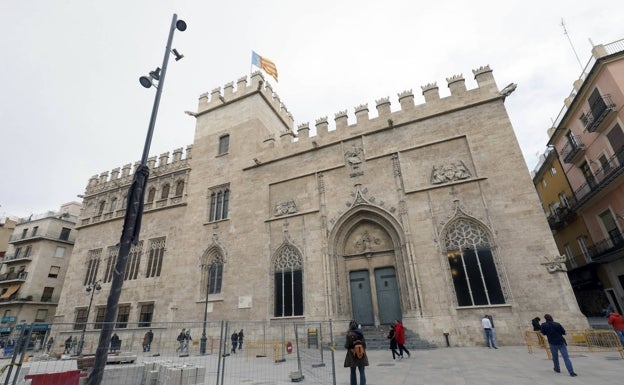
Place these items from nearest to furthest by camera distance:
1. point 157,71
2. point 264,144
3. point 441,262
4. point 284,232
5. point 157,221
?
point 157,71
point 441,262
point 284,232
point 264,144
point 157,221

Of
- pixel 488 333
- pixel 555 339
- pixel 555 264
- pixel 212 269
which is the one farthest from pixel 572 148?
pixel 212 269

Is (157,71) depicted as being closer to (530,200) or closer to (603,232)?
(530,200)

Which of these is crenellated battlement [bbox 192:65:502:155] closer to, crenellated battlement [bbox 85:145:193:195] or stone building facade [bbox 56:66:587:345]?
stone building facade [bbox 56:66:587:345]

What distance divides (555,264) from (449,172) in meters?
5.26

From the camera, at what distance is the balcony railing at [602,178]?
1461 cm

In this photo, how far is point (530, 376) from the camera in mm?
6586

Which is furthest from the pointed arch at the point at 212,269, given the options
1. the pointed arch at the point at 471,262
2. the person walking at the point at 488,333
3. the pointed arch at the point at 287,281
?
the person walking at the point at 488,333

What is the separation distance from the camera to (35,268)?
2953cm

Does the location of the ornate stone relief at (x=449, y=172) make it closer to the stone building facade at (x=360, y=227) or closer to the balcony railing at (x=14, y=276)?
the stone building facade at (x=360, y=227)

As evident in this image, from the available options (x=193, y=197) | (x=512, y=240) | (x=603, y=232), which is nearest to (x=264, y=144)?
(x=193, y=197)

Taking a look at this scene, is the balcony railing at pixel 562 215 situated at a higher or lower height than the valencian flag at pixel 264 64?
lower

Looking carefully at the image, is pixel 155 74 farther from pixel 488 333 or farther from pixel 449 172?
pixel 488 333

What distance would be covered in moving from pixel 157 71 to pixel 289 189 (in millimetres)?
11544

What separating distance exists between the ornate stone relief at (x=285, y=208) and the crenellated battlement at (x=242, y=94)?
9.22 meters
